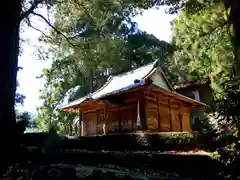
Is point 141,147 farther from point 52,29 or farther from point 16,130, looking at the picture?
point 16,130

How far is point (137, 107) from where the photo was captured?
53.0ft

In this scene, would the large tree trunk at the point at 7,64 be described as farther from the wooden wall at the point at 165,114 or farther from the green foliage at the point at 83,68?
the wooden wall at the point at 165,114

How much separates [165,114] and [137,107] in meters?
3.03

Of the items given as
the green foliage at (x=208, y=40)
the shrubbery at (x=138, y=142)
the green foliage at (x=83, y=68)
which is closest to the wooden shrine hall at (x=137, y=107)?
the green foliage at (x=83, y=68)

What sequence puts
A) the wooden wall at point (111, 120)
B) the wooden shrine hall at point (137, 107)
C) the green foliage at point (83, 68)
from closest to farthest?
the wooden shrine hall at point (137, 107) < the wooden wall at point (111, 120) < the green foliage at point (83, 68)

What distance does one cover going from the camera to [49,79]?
98.2 ft

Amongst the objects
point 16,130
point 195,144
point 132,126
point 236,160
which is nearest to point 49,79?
point 132,126

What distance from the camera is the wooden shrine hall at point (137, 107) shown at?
1596 centimetres

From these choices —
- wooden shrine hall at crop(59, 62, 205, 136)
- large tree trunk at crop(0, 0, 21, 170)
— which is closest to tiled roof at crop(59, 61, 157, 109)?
wooden shrine hall at crop(59, 62, 205, 136)


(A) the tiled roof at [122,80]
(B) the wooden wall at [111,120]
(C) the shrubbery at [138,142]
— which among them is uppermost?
(A) the tiled roof at [122,80]

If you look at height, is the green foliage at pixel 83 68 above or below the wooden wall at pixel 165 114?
above

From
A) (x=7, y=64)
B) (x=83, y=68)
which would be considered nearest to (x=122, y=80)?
(x=83, y=68)

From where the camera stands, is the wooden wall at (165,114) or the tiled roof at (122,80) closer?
the wooden wall at (165,114)

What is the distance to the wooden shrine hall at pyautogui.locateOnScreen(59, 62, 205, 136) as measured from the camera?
15961 millimetres
